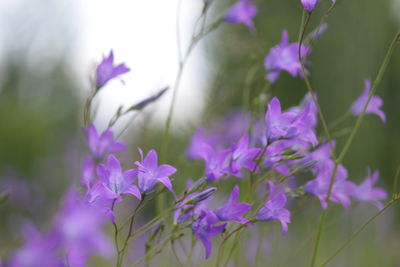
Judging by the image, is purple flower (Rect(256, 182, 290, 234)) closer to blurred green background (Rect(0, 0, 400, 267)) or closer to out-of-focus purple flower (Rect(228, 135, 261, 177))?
out-of-focus purple flower (Rect(228, 135, 261, 177))

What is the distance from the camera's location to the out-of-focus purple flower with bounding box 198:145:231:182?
1032 mm

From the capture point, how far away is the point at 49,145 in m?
8.11

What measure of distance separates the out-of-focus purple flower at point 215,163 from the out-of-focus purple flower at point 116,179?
0.15 metres

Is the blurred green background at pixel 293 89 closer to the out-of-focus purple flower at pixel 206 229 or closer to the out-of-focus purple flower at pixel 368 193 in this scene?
the out-of-focus purple flower at pixel 368 193

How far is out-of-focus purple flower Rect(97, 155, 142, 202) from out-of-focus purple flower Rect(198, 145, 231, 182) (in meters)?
0.15

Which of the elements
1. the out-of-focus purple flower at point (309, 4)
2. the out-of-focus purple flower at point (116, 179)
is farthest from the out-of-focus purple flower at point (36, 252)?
the out-of-focus purple flower at point (309, 4)

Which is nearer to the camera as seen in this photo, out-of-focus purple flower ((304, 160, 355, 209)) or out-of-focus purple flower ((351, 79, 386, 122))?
out-of-focus purple flower ((304, 160, 355, 209))

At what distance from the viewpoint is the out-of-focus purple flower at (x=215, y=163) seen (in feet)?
3.39

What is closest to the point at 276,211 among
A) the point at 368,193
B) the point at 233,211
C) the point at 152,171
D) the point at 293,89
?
the point at 233,211

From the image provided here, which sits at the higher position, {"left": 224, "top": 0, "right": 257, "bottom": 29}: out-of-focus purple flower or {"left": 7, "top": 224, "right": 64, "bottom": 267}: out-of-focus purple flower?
{"left": 7, "top": 224, "right": 64, "bottom": 267}: out-of-focus purple flower

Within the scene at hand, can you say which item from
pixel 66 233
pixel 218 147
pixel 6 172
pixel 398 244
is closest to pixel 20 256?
pixel 66 233

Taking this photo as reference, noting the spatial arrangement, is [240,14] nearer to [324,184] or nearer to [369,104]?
[369,104]

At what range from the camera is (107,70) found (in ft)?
3.94

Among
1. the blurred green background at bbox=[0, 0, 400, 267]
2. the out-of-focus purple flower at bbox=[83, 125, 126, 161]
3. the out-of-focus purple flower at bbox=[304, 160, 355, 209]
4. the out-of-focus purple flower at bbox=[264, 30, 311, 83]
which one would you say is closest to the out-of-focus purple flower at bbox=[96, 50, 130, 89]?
the out-of-focus purple flower at bbox=[83, 125, 126, 161]
